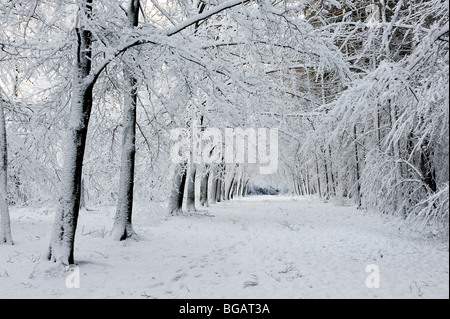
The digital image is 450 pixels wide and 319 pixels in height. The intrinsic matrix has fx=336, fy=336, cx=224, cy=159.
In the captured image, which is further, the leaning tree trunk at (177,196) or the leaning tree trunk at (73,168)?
the leaning tree trunk at (177,196)

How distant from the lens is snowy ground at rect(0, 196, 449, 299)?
479 centimetres

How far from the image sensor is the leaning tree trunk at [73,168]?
597 centimetres

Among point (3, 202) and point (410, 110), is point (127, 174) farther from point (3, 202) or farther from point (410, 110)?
point (410, 110)

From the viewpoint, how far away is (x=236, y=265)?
6426 millimetres

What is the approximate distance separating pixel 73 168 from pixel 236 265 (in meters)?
3.51

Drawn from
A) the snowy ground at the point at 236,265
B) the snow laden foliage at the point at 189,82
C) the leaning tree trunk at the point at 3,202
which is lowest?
the snowy ground at the point at 236,265

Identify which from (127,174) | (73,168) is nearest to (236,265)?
(73,168)

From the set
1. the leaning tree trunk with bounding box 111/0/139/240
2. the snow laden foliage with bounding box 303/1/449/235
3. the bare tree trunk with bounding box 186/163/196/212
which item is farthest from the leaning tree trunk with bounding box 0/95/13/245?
the bare tree trunk with bounding box 186/163/196/212

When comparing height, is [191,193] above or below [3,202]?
below

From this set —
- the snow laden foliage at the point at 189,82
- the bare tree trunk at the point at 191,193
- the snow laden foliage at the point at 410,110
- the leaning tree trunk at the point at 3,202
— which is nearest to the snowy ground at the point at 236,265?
the leaning tree trunk at the point at 3,202

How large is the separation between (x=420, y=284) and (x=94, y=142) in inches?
351

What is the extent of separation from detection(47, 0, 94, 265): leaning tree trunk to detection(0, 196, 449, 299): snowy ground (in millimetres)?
361

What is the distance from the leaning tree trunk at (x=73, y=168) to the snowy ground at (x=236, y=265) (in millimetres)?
361

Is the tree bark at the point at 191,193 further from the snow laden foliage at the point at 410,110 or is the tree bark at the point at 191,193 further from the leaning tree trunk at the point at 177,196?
the snow laden foliage at the point at 410,110
